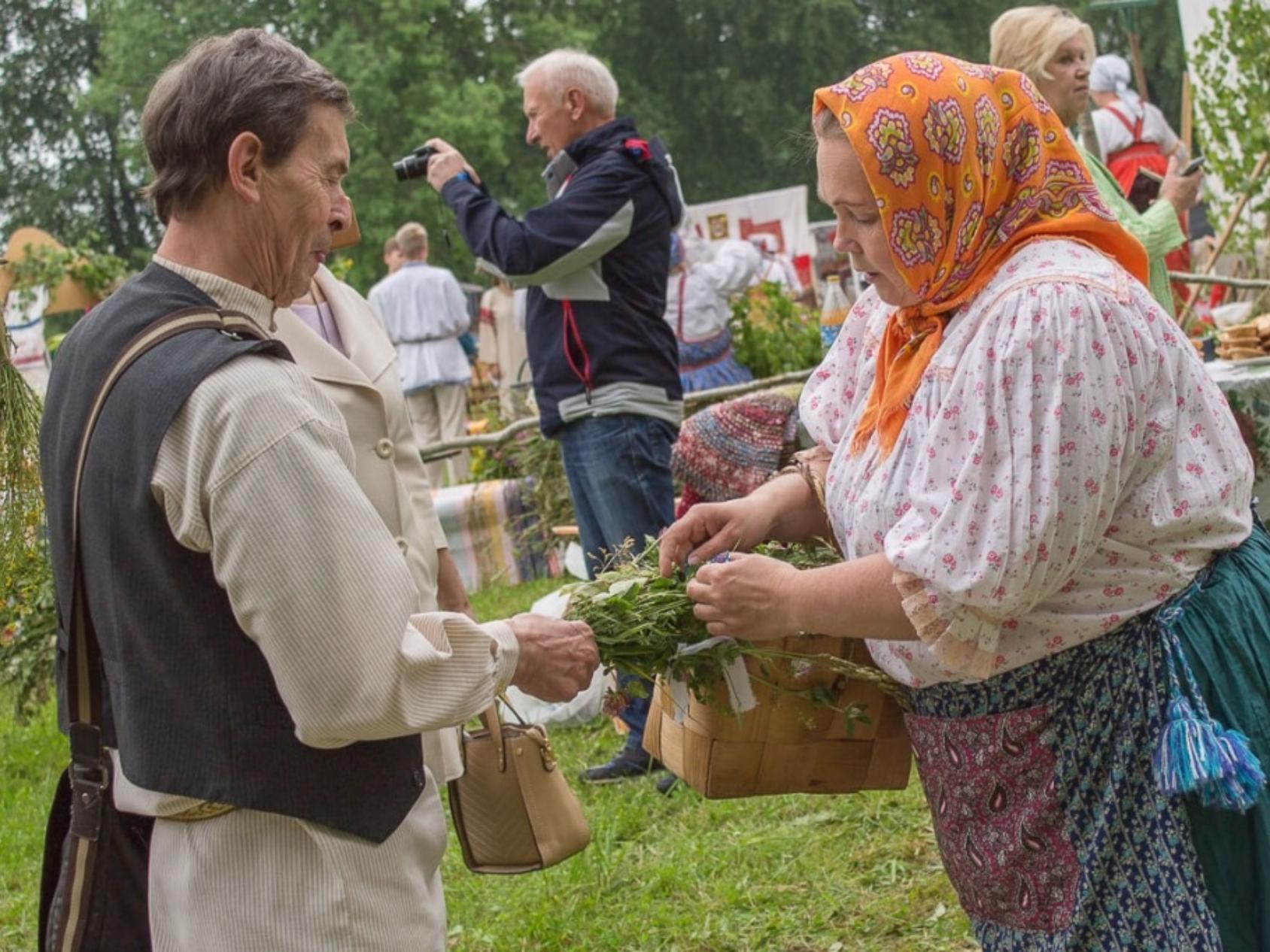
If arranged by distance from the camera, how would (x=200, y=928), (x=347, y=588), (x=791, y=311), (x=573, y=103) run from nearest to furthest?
(x=347, y=588)
(x=200, y=928)
(x=573, y=103)
(x=791, y=311)

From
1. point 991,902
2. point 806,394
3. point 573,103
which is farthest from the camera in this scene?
point 573,103

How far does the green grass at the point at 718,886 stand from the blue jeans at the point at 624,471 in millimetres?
472

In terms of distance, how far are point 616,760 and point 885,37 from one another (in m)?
32.9

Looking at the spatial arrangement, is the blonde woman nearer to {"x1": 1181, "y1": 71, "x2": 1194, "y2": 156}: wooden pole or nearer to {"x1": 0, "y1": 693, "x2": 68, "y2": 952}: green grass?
{"x1": 0, "y1": 693, "x2": 68, "y2": 952}: green grass

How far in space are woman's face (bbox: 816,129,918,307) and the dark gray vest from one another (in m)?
0.81

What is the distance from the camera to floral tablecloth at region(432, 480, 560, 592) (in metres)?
8.47

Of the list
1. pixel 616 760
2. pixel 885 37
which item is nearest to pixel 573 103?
pixel 616 760

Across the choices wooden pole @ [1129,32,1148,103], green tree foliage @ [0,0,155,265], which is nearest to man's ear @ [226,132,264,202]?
wooden pole @ [1129,32,1148,103]

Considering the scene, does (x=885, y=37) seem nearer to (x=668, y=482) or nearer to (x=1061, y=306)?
(x=668, y=482)

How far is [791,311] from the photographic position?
29.0ft

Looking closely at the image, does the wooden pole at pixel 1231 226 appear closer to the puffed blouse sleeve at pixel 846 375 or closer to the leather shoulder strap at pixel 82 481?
the puffed blouse sleeve at pixel 846 375

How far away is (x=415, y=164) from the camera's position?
15.6ft

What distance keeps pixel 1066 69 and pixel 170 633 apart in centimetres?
333

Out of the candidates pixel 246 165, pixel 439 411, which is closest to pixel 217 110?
pixel 246 165
